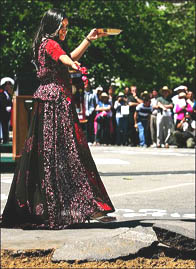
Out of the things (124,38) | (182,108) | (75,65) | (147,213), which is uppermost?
(124,38)

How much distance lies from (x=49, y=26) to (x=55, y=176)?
1226 millimetres

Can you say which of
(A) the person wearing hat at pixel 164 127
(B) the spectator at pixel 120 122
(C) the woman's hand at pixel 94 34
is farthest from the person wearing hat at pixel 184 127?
(C) the woman's hand at pixel 94 34

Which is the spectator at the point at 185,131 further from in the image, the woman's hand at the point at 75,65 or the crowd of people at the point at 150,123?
the woman's hand at the point at 75,65

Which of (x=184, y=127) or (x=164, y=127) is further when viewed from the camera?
(x=164, y=127)

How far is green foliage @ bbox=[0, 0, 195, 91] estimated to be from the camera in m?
35.2

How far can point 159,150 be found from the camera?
71.5 ft

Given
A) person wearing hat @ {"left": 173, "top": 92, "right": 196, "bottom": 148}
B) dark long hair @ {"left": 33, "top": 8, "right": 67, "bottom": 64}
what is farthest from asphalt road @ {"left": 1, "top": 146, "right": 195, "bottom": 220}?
dark long hair @ {"left": 33, "top": 8, "right": 67, "bottom": 64}

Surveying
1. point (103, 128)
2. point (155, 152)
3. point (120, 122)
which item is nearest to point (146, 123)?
point (120, 122)

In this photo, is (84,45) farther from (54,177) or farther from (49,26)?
(54,177)

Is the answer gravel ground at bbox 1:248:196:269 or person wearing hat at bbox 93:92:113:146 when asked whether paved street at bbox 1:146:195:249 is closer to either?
gravel ground at bbox 1:248:196:269

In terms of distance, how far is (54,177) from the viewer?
5.93 meters

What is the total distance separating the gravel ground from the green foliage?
25643 mm

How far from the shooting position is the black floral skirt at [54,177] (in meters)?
5.80

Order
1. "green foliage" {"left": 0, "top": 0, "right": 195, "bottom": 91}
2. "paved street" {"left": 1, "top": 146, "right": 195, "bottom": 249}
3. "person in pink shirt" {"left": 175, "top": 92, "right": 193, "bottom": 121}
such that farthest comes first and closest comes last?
"green foliage" {"left": 0, "top": 0, "right": 195, "bottom": 91}
"person in pink shirt" {"left": 175, "top": 92, "right": 193, "bottom": 121}
"paved street" {"left": 1, "top": 146, "right": 195, "bottom": 249}
